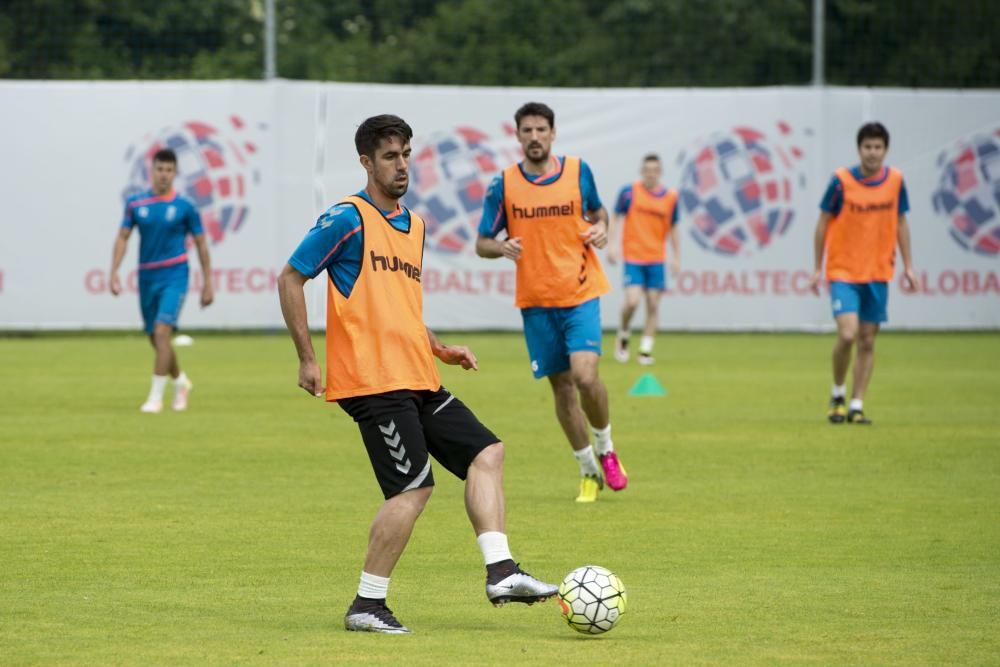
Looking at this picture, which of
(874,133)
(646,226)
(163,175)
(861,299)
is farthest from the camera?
(646,226)

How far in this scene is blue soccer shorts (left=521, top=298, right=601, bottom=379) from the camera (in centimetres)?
1124

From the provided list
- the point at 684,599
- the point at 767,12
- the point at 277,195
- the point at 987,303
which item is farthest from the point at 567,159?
the point at 767,12

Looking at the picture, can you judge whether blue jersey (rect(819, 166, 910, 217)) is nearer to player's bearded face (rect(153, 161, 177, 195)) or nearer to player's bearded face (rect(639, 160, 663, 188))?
player's bearded face (rect(153, 161, 177, 195))

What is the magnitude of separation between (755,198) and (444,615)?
70.9 ft

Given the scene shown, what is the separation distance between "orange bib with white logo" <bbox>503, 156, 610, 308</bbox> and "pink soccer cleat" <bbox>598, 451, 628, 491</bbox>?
960 millimetres

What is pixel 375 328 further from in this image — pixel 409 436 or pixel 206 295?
pixel 206 295

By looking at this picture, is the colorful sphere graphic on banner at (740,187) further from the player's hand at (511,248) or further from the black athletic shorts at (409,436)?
the black athletic shorts at (409,436)

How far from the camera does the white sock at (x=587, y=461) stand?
11180mm

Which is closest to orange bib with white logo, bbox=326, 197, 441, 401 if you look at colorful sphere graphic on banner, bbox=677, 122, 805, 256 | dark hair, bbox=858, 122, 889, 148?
dark hair, bbox=858, 122, 889, 148

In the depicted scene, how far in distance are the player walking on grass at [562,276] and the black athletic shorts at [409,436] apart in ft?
12.0

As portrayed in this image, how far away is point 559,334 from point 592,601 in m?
4.47

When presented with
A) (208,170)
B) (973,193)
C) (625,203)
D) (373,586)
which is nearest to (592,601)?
(373,586)

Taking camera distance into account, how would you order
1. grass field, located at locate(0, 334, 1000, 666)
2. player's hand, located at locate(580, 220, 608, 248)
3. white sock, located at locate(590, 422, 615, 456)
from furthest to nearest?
white sock, located at locate(590, 422, 615, 456) < player's hand, located at locate(580, 220, 608, 248) < grass field, located at locate(0, 334, 1000, 666)

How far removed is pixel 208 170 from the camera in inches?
1086
